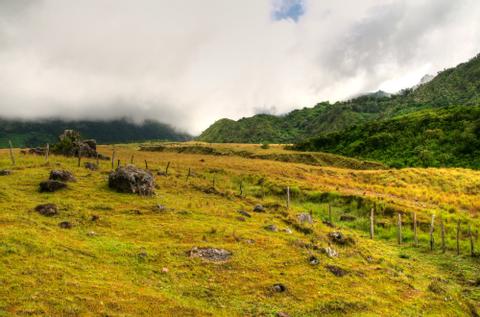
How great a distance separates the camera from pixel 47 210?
92.5 feet

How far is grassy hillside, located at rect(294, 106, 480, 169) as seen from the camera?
309 ft

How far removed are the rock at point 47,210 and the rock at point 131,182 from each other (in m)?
9.46

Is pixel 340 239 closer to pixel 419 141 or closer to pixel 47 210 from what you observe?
pixel 47 210

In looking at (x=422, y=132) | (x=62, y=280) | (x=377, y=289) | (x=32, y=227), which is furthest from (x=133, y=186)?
(x=422, y=132)

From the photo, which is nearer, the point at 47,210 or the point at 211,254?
the point at 211,254

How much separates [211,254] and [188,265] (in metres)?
Answer: 2.05

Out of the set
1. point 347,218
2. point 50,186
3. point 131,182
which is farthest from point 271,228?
point 50,186

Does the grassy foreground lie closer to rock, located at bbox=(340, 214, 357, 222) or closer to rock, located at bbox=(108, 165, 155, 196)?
rock, located at bbox=(108, 165, 155, 196)

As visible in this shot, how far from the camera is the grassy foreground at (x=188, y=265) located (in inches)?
673

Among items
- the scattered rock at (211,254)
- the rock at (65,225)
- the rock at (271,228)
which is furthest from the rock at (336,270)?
the rock at (65,225)

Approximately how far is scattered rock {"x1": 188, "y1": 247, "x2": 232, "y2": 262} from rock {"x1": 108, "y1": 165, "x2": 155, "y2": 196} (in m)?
15.8

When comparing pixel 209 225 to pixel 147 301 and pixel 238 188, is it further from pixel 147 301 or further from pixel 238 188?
pixel 238 188

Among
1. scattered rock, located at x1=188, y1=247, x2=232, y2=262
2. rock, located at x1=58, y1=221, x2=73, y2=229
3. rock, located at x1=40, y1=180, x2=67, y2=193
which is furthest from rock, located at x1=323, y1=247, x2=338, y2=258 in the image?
rock, located at x1=40, y1=180, x2=67, y2=193

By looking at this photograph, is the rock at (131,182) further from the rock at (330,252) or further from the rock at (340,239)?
the rock at (330,252)
